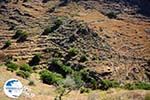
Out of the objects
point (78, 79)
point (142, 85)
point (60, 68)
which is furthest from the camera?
point (60, 68)

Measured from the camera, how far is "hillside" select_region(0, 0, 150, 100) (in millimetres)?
48594

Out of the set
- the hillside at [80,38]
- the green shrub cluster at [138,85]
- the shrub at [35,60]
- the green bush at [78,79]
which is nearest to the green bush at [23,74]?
the hillside at [80,38]

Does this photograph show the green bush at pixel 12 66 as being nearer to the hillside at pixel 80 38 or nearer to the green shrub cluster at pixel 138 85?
the hillside at pixel 80 38

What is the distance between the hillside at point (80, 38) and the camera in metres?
48.6

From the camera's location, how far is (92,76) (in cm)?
4738

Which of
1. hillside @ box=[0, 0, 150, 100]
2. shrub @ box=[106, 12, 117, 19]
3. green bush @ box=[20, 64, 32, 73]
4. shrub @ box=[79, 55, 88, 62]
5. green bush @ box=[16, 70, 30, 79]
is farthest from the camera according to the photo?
shrub @ box=[106, 12, 117, 19]

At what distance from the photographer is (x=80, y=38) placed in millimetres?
52875

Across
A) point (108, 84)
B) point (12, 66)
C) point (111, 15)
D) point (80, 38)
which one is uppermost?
point (111, 15)

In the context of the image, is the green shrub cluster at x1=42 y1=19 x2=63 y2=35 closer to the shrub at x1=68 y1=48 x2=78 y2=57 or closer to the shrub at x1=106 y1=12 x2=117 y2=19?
the shrub at x1=68 y1=48 x2=78 y2=57

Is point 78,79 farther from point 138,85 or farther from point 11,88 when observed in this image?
point 11,88

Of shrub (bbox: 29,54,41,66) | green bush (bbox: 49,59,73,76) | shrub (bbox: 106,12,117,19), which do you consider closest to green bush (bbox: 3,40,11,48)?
shrub (bbox: 29,54,41,66)

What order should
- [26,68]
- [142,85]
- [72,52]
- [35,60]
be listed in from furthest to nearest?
[72,52], [35,60], [26,68], [142,85]

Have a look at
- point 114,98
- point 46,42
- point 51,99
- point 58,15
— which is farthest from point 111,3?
point 114,98

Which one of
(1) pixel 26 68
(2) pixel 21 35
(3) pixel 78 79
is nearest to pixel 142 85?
(3) pixel 78 79
